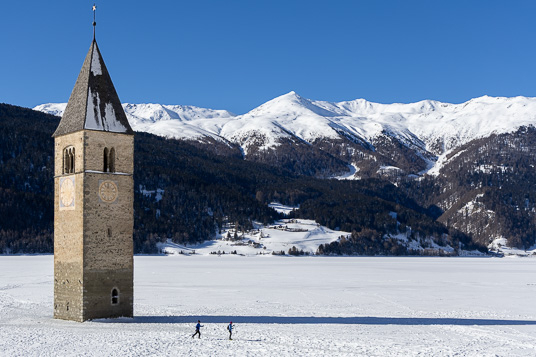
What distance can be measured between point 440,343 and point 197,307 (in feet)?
80.1

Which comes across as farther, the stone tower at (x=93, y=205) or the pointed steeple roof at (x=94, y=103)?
the pointed steeple roof at (x=94, y=103)

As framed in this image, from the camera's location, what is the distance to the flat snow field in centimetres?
4706

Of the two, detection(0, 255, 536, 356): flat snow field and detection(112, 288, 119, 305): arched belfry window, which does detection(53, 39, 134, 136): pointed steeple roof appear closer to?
detection(112, 288, 119, 305): arched belfry window

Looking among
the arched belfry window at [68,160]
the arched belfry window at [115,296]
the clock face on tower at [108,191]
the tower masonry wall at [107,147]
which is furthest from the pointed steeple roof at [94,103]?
the arched belfry window at [115,296]

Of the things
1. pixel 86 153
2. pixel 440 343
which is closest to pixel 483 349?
pixel 440 343

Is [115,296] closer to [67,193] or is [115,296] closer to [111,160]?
[67,193]

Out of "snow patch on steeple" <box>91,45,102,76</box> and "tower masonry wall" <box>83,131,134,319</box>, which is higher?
"snow patch on steeple" <box>91,45,102,76</box>

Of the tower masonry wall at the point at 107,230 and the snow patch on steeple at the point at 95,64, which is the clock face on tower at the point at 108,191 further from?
the snow patch on steeple at the point at 95,64

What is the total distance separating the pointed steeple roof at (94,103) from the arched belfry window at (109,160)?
1717mm

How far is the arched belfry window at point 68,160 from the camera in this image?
59.9 meters

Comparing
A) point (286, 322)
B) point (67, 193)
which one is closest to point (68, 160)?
point (67, 193)

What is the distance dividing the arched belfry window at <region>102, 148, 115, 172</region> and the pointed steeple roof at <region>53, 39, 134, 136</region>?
5.63 ft

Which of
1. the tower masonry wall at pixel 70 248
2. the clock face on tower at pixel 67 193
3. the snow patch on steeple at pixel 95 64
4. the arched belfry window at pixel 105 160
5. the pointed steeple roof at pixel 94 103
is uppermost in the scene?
the snow patch on steeple at pixel 95 64

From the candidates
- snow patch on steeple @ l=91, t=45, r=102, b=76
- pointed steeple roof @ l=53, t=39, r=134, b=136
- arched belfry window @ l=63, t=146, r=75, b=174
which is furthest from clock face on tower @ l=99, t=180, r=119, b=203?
snow patch on steeple @ l=91, t=45, r=102, b=76
